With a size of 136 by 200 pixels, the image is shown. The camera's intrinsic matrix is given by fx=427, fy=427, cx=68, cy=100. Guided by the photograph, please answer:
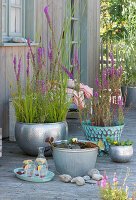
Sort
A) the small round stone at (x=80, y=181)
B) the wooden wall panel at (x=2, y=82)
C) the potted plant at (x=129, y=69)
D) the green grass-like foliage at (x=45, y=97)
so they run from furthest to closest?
the potted plant at (x=129, y=69), the wooden wall panel at (x=2, y=82), the green grass-like foliage at (x=45, y=97), the small round stone at (x=80, y=181)

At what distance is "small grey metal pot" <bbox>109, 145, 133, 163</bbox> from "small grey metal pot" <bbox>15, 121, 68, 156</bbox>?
1.70ft

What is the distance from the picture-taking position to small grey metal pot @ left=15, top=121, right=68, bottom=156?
12.8ft

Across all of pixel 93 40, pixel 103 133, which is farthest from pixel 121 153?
pixel 93 40

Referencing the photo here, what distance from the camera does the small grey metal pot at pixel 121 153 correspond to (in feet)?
12.6

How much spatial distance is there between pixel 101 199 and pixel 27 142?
49.3 inches

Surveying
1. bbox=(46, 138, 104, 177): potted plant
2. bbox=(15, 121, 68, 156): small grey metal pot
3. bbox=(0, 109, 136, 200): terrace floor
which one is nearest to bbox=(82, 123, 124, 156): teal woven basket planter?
bbox=(0, 109, 136, 200): terrace floor

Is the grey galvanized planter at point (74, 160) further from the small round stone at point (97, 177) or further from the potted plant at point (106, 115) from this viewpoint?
the potted plant at point (106, 115)

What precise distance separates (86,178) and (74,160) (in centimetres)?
17

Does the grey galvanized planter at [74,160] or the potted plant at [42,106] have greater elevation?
the potted plant at [42,106]

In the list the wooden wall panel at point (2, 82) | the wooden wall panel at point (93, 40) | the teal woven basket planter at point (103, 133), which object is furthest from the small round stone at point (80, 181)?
the wooden wall panel at point (93, 40)

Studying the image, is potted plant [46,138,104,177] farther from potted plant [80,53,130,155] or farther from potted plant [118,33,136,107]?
potted plant [118,33,136,107]

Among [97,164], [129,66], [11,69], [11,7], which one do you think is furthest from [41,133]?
[129,66]

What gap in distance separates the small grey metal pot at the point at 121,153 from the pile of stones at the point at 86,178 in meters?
0.48

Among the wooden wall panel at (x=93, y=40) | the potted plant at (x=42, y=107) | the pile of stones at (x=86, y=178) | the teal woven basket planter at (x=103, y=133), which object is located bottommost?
the pile of stones at (x=86, y=178)
